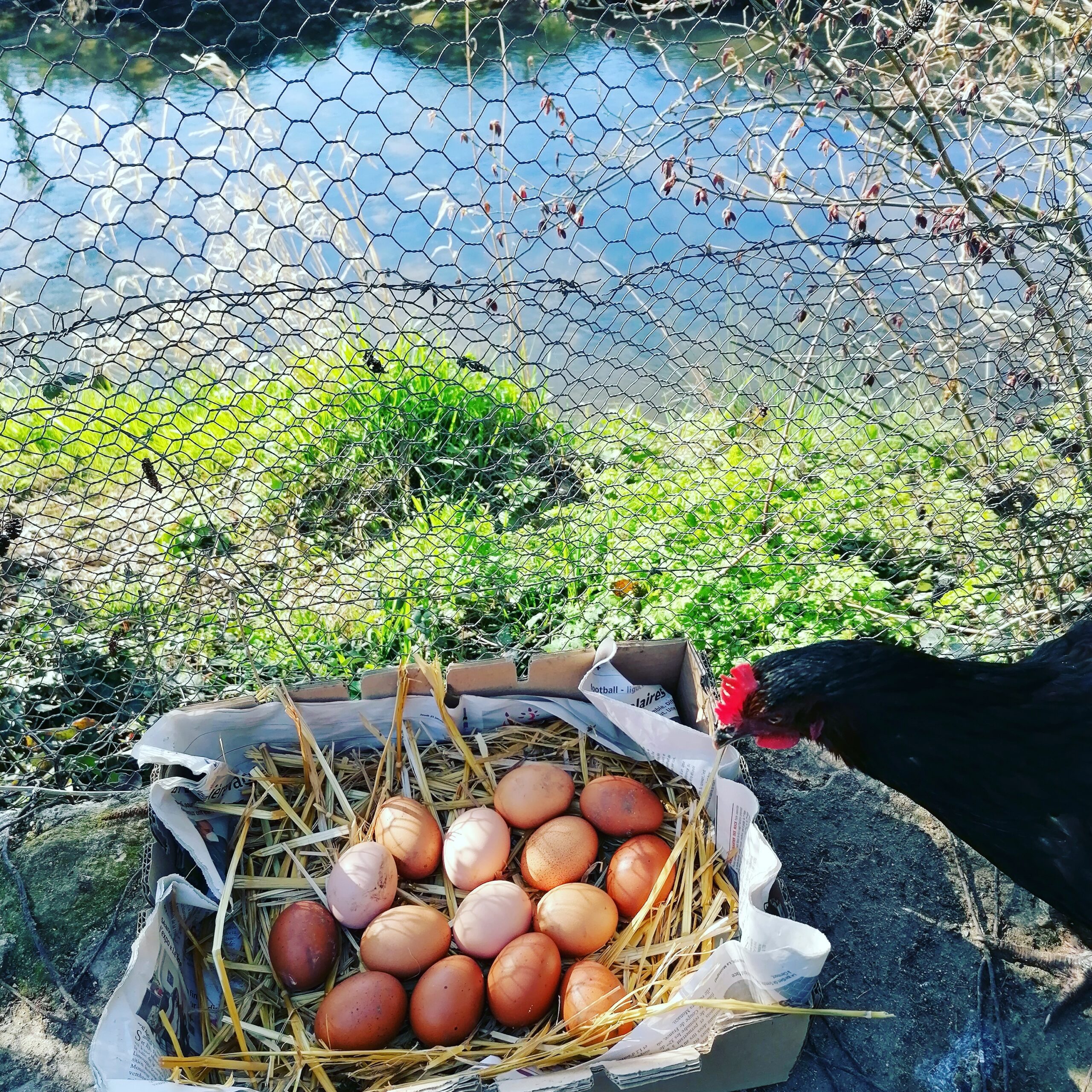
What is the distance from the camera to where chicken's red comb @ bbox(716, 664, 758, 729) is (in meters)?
2.03

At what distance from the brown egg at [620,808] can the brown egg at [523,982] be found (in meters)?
0.38

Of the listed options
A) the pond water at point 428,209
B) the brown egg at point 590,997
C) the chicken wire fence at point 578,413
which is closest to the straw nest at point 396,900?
the brown egg at point 590,997

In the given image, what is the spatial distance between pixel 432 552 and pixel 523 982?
1.44 meters

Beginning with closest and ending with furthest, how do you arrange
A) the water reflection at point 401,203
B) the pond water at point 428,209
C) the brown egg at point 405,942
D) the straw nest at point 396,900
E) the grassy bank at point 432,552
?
1. the straw nest at point 396,900
2. the brown egg at point 405,942
3. the grassy bank at point 432,552
4. the pond water at point 428,209
5. the water reflection at point 401,203

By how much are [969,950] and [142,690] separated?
7.56ft

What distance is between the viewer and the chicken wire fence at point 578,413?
2219mm

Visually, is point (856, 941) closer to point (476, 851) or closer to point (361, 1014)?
point (476, 851)

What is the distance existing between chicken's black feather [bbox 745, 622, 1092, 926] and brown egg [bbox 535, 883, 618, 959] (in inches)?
20.8

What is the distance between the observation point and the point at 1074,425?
2883mm

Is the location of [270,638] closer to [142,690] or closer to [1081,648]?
[142,690]

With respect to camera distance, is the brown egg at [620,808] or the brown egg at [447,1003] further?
the brown egg at [620,808]

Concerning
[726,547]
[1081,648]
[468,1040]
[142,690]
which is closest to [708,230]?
[726,547]

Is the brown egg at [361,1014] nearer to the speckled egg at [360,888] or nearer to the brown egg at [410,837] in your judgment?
the speckled egg at [360,888]

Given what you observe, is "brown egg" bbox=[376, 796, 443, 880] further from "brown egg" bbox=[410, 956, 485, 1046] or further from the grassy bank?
the grassy bank
